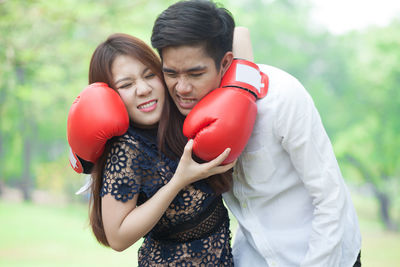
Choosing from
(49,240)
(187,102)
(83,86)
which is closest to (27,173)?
(49,240)

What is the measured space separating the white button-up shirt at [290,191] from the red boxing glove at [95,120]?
458mm

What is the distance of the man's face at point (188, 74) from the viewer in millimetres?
1341

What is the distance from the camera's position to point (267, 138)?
142cm

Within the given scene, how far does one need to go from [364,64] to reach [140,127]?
6.48 metres

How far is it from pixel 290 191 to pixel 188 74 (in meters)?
0.55

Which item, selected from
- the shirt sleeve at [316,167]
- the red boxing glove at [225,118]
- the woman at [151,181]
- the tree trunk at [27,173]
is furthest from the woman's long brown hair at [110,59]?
the tree trunk at [27,173]

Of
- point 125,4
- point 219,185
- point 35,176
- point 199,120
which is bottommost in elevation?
point 35,176

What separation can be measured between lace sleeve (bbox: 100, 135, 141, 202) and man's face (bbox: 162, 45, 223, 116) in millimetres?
228

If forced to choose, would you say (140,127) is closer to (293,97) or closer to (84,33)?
(293,97)

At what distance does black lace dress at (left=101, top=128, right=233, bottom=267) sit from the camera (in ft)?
4.47

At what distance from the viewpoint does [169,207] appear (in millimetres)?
1442

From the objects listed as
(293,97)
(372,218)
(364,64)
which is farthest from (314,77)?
(293,97)

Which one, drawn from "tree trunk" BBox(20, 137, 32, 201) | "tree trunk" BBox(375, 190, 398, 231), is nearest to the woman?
"tree trunk" BBox(375, 190, 398, 231)

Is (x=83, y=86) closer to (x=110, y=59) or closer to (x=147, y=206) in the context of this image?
(x=110, y=59)
